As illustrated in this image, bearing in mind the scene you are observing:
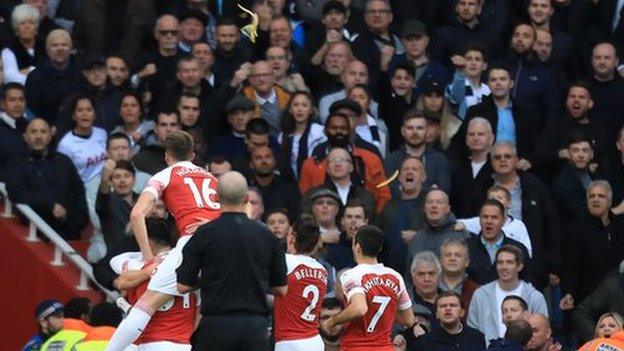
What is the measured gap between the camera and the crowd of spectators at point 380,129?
2192cm

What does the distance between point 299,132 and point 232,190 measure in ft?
23.5

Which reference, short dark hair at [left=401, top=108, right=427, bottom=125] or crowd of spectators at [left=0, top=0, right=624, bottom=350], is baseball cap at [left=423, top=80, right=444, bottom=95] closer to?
crowd of spectators at [left=0, top=0, right=624, bottom=350]

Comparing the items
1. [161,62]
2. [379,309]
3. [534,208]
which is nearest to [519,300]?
[534,208]

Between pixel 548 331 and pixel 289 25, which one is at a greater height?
pixel 289 25

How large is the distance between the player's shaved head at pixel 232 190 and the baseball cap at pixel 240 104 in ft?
23.0

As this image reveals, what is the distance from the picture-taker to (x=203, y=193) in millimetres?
17953

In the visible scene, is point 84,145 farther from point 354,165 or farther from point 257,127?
point 354,165

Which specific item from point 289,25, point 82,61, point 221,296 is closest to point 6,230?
point 82,61

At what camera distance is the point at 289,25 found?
2489cm

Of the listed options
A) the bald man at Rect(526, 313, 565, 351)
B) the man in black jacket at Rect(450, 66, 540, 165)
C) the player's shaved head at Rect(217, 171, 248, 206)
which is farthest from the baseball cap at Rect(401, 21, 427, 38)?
the player's shaved head at Rect(217, 171, 248, 206)

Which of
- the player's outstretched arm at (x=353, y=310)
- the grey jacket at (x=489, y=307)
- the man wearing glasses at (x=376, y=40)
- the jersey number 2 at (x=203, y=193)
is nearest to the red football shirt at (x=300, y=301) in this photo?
the player's outstretched arm at (x=353, y=310)

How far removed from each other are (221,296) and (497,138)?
770cm

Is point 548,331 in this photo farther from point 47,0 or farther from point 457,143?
point 47,0

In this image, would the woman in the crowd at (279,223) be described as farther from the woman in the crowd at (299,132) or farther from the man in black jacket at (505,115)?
the man in black jacket at (505,115)
